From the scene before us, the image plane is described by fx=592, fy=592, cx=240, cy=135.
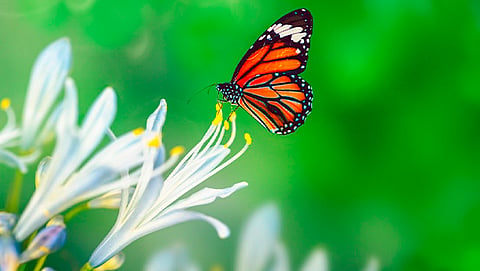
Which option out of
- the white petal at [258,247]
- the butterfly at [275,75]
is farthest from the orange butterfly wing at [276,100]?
Result: the white petal at [258,247]

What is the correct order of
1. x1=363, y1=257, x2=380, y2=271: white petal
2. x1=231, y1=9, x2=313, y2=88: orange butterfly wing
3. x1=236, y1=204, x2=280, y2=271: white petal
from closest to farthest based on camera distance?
x1=236, y1=204, x2=280, y2=271: white petal
x1=231, y1=9, x2=313, y2=88: orange butterfly wing
x1=363, y1=257, x2=380, y2=271: white petal

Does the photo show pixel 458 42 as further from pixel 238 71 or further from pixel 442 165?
pixel 238 71

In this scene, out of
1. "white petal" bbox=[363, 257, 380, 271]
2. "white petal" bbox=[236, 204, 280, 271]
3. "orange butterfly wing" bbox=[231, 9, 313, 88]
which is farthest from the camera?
"white petal" bbox=[363, 257, 380, 271]

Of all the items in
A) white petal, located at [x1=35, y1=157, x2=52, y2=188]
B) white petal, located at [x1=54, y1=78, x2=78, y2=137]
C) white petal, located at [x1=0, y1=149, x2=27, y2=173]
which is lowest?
white petal, located at [x1=35, y1=157, x2=52, y2=188]

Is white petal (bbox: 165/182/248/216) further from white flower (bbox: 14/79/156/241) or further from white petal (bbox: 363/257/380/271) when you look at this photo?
white petal (bbox: 363/257/380/271)

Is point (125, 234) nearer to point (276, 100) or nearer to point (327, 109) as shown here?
point (276, 100)

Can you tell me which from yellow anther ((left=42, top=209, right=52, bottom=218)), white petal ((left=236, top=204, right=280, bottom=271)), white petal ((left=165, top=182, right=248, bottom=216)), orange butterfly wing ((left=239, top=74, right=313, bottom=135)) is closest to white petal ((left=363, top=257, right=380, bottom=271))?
orange butterfly wing ((left=239, top=74, right=313, bottom=135))

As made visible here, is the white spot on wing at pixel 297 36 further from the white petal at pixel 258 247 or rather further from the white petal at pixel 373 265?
the white petal at pixel 373 265

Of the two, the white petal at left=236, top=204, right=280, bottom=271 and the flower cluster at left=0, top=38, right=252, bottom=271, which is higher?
the flower cluster at left=0, top=38, right=252, bottom=271

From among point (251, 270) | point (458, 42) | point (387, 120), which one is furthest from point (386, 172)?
point (251, 270)

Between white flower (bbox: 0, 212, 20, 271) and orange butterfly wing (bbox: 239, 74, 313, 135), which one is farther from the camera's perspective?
orange butterfly wing (bbox: 239, 74, 313, 135)
